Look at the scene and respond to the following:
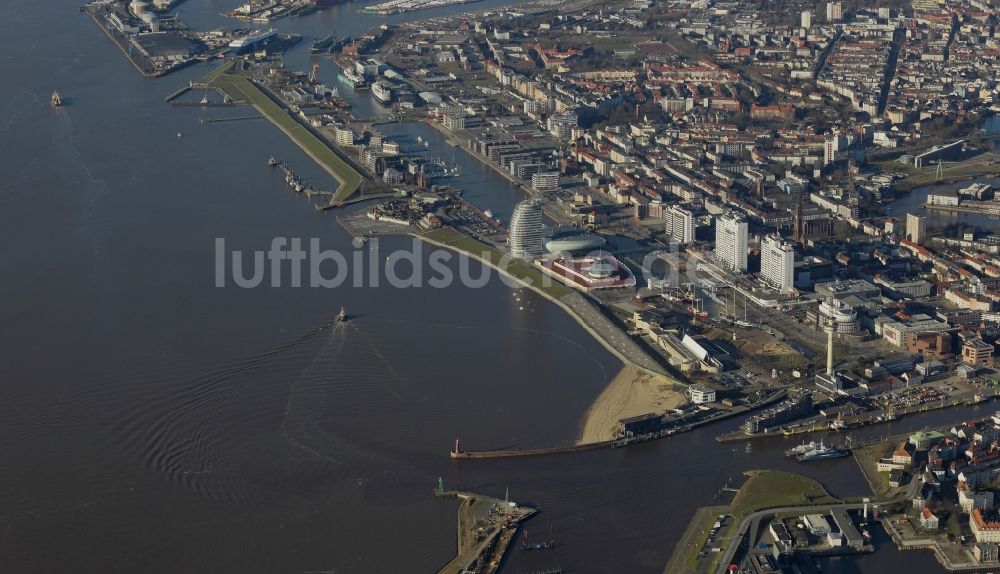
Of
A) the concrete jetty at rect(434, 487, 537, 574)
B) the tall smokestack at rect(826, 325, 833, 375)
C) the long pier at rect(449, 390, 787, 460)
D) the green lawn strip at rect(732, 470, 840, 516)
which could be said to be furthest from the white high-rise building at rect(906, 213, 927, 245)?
the concrete jetty at rect(434, 487, 537, 574)

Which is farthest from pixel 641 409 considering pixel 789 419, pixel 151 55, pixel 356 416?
pixel 151 55

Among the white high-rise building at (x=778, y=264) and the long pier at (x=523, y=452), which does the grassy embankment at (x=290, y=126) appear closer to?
the white high-rise building at (x=778, y=264)

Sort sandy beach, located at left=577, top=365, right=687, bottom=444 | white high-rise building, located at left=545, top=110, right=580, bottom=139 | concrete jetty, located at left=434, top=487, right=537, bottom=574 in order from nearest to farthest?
concrete jetty, located at left=434, top=487, right=537, bottom=574 < sandy beach, located at left=577, top=365, right=687, bottom=444 < white high-rise building, located at left=545, top=110, right=580, bottom=139

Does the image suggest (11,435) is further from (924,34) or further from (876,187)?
(924,34)

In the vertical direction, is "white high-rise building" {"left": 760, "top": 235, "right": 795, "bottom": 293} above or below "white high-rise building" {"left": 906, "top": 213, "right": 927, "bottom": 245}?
above

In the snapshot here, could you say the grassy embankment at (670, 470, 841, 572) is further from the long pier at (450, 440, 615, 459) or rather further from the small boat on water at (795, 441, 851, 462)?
the long pier at (450, 440, 615, 459)

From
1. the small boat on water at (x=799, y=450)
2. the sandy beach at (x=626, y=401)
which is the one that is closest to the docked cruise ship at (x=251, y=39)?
the sandy beach at (x=626, y=401)

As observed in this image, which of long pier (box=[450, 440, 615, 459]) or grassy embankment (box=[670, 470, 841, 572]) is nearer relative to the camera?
grassy embankment (box=[670, 470, 841, 572])
